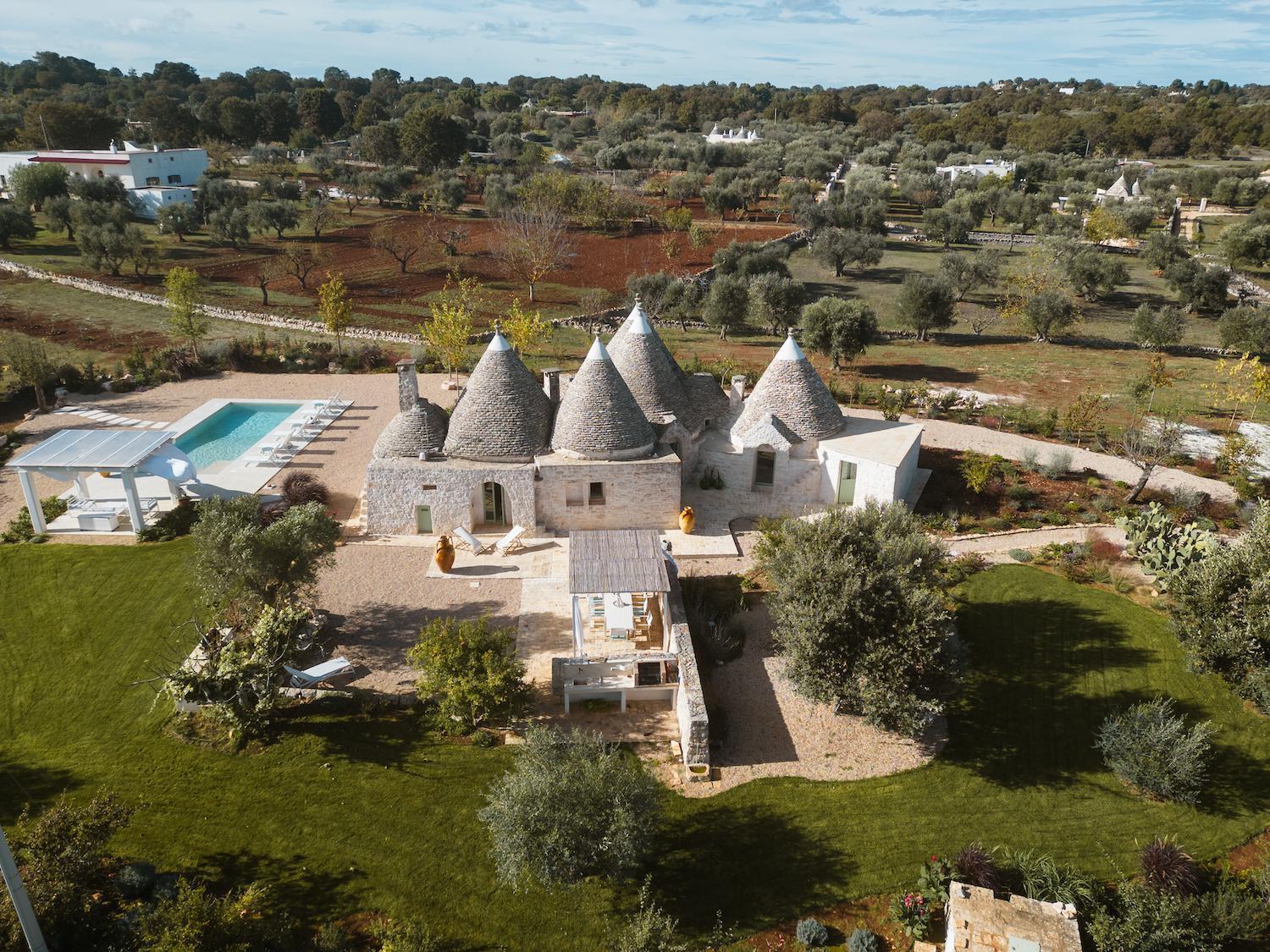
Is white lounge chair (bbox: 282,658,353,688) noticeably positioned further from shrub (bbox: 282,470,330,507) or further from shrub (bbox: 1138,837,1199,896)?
shrub (bbox: 1138,837,1199,896)

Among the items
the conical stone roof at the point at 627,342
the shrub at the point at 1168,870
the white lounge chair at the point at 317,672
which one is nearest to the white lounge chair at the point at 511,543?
the white lounge chair at the point at 317,672

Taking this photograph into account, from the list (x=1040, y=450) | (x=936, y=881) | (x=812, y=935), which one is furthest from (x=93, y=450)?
(x=1040, y=450)

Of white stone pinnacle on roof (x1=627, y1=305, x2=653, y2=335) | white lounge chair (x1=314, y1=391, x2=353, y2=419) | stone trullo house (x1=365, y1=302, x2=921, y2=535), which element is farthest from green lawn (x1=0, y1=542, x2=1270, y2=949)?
white lounge chair (x1=314, y1=391, x2=353, y2=419)

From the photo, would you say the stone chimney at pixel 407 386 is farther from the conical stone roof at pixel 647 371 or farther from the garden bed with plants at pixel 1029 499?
the garden bed with plants at pixel 1029 499

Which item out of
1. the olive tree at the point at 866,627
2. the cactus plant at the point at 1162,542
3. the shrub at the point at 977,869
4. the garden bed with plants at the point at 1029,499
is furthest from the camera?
the garden bed with plants at the point at 1029,499

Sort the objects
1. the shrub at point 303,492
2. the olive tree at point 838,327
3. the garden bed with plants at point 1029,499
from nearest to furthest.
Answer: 1. the garden bed with plants at point 1029,499
2. the shrub at point 303,492
3. the olive tree at point 838,327

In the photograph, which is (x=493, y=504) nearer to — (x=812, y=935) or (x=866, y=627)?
(x=866, y=627)

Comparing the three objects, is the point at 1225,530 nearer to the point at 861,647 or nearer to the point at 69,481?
the point at 861,647
